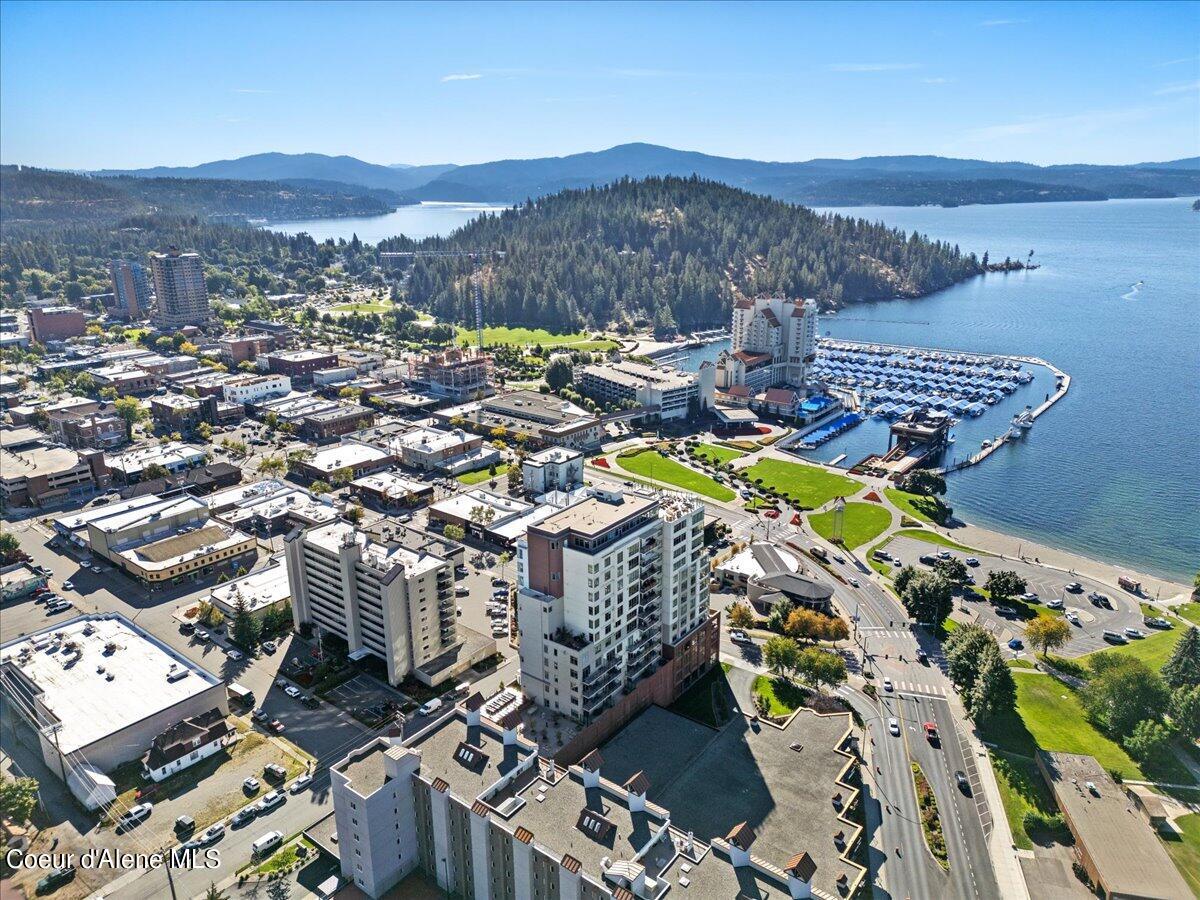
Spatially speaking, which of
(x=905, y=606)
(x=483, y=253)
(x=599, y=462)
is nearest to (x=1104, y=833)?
(x=905, y=606)

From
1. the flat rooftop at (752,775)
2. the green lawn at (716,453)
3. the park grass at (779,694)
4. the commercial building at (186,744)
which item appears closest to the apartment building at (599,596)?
the flat rooftop at (752,775)

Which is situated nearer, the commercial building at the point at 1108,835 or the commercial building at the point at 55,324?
the commercial building at the point at 1108,835

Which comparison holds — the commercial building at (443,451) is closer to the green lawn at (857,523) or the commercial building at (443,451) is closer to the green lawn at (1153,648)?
the green lawn at (857,523)

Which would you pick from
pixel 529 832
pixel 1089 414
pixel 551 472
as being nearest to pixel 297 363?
pixel 551 472

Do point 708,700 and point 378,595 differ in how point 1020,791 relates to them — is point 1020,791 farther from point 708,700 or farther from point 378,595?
point 378,595

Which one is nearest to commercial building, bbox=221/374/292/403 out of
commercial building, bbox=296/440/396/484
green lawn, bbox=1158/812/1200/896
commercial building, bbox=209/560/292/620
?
commercial building, bbox=296/440/396/484

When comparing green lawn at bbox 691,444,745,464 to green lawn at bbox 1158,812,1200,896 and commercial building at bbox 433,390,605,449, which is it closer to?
commercial building at bbox 433,390,605,449
